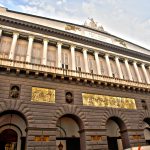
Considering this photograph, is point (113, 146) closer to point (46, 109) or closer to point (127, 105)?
point (127, 105)

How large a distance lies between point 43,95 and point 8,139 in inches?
210

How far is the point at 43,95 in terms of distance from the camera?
16672 millimetres

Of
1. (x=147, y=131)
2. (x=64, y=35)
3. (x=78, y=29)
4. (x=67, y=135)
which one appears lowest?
(x=67, y=135)

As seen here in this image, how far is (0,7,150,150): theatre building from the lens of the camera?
1573 centimetres

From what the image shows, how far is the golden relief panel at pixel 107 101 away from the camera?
18.7 meters

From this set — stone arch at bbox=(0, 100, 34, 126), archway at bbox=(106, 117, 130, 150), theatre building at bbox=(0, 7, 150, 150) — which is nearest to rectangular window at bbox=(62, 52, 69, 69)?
theatre building at bbox=(0, 7, 150, 150)

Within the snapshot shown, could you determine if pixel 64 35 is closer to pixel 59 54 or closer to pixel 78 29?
pixel 59 54

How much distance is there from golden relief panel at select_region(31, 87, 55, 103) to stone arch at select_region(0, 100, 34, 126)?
3.78 feet

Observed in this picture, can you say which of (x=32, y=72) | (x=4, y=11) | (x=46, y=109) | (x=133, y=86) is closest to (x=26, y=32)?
(x=4, y=11)

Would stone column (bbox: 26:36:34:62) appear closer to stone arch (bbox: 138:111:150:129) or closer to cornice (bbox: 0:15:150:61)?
cornice (bbox: 0:15:150:61)

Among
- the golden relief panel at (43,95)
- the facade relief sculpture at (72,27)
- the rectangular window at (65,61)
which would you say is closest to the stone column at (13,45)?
the golden relief panel at (43,95)

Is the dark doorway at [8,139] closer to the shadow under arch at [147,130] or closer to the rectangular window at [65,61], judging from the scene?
the rectangular window at [65,61]

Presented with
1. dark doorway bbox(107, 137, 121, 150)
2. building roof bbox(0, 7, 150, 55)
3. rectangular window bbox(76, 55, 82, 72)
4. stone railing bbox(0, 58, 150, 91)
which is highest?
building roof bbox(0, 7, 150, 55)

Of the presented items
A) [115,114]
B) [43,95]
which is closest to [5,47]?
[43,95]
